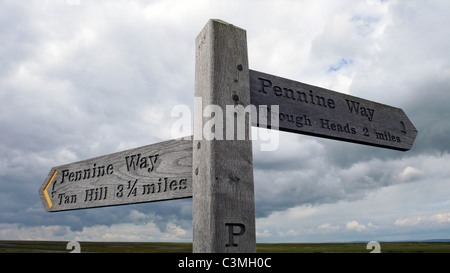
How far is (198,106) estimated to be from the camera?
2.14m

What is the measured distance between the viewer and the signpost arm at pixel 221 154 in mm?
1909

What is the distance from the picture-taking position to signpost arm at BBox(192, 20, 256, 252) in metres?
1.91

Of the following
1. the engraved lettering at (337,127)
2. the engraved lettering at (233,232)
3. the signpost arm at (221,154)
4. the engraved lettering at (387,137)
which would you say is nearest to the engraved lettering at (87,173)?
the signpost arm at (221,154)

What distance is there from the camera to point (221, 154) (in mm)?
1982

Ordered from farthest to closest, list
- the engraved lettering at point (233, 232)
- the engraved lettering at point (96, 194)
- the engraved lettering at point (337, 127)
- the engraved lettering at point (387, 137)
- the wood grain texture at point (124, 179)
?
the engraved lettering at point (387, 137)
the engraved lettering at point (96, 194)
the engraved lettering at point (337, 127)
the wood grain texture at point (124, 179)
the engraved lettering at point (233, 232)

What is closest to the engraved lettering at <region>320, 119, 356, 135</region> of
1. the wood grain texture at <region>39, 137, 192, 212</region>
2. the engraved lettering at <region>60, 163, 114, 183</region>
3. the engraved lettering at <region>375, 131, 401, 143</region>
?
the engraved lettering at <region>375, 131, 401, 143</region>

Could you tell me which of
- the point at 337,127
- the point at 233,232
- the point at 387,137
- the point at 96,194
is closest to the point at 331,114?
the point at 337,127

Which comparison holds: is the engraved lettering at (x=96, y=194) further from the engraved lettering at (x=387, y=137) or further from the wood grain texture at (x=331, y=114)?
the engraved lettering at (x=387, y=137)

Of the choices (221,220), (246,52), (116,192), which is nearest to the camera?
(221,220)

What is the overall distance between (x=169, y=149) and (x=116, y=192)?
0.74 meters

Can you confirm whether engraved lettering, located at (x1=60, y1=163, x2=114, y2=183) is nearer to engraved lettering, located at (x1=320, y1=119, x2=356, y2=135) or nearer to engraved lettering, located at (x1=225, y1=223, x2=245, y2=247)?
engraved lettering, located at (x1=225, y1=223, x2=245, y2=247)

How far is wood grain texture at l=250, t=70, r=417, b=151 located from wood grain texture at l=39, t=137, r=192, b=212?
0.68m
